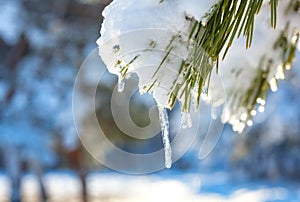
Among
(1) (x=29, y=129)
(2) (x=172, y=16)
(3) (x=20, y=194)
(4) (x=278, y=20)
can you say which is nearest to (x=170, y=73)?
(2) (x=172, y=16)

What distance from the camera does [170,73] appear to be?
401mm

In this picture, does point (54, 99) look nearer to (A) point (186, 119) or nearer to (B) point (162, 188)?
(B) point (162, 188)

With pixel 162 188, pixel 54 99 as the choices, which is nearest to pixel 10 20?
pixel 54 99

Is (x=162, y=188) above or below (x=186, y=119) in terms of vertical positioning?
above

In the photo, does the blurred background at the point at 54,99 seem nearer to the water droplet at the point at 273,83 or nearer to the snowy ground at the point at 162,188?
the snowy ground at the point at 162,188

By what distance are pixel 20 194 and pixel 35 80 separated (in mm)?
883

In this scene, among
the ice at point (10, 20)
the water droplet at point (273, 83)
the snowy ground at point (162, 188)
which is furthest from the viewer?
the snowy ground at point (162, 188)

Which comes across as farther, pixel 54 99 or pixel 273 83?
pixel 54 99

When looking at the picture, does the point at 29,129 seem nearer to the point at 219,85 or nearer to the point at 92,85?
the point at 92,85

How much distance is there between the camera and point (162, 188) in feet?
16.6

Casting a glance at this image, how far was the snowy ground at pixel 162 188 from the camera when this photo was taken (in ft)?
15.0

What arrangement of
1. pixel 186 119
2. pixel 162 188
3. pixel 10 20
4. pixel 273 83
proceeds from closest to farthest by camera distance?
pixel 186 119, pixel 273 83, pixel 10 20, pixel 162 188

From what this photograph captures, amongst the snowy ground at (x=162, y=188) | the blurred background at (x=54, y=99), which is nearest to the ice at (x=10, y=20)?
the blurred background at (x=54, y=99)

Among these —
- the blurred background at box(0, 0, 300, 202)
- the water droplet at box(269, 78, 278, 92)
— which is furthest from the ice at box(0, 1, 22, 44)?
the water droplet at box(269, 78, 278, 92)
